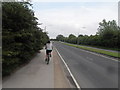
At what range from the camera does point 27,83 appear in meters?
5.69

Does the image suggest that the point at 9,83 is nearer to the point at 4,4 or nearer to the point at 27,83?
the point at 27,83

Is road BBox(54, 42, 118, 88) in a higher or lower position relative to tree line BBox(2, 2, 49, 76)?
lower

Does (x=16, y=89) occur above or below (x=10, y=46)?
below

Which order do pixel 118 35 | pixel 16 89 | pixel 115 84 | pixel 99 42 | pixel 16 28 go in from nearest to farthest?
pixel 16 89
pixel 115 84
pixel 16 28
pixel 118 35
pixel 99 42

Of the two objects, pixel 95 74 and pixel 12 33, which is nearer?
pixel 12 33

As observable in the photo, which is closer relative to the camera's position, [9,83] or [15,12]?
[9,83]

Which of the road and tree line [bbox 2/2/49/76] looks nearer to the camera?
tree line [bbox 2/2/49/76]

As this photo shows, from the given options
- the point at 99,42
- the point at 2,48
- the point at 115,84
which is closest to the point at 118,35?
the point at 99,42

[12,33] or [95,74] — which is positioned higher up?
[12,33]

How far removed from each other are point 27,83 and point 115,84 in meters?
3.75

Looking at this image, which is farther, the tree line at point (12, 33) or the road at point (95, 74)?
the road at point (95, 74)

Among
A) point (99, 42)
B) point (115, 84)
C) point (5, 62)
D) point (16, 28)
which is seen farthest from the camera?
point (99, 42)

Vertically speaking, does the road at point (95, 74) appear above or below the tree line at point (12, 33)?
below

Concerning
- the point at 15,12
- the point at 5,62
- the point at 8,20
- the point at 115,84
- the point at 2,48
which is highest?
the point at 15,12
